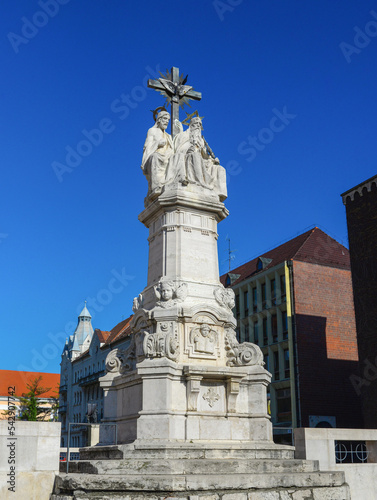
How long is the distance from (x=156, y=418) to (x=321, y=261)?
109 ft

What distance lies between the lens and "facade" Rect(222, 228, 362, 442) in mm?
38562

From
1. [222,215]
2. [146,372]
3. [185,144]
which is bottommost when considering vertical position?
[146,372]

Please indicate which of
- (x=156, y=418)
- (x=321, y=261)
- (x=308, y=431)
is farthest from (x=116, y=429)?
(x=321, y=261)

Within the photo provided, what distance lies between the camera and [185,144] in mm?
15234

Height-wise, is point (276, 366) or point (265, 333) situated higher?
point (265, 333)

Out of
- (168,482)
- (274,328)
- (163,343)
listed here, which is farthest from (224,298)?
(274,328)

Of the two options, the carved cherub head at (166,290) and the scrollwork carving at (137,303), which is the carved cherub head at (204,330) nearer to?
the carved cherub head at (166,290)

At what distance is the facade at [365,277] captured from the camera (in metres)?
31.4

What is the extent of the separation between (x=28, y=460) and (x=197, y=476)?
3032 millimetres

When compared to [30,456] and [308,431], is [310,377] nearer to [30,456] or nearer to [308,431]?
[308,431]

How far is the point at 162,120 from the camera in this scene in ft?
51.5

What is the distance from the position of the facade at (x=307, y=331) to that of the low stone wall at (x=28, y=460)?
2944 centimetres
